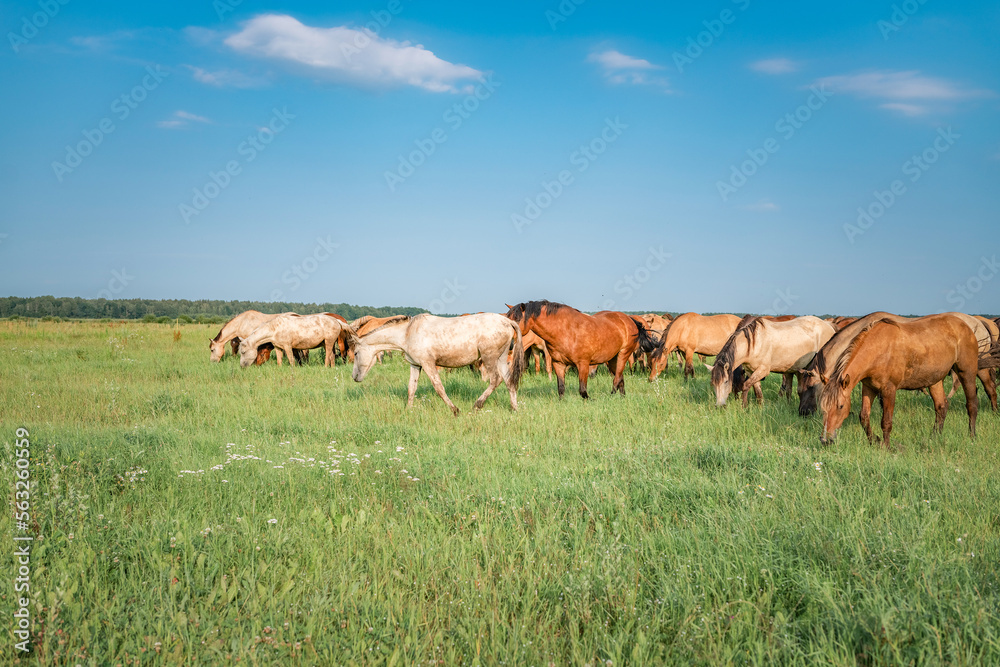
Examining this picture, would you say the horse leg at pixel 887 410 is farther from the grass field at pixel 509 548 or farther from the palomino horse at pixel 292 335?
the palomino horse at pixel 292 335

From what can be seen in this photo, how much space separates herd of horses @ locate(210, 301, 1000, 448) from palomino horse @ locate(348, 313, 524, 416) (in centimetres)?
2

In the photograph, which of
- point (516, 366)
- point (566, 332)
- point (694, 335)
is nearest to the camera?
point (516, 366)

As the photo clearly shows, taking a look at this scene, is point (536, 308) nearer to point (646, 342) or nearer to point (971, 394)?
point (646, 342)

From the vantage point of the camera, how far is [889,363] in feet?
23.2

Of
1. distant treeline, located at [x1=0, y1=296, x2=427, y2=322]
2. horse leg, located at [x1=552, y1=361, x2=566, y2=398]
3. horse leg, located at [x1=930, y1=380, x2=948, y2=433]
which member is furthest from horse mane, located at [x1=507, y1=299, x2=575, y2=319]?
distant treeline, located at [x1=0, y1=296, x2=427, y2=322]

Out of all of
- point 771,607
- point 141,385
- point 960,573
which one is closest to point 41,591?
point 771,607

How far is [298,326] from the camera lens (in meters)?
17.9

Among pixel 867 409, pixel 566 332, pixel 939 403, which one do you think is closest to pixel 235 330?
pixel 566 332

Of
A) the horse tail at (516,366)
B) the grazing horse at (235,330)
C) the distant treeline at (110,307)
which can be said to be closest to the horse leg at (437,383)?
the horse tail at (516,366)

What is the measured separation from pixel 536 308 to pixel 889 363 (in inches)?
240

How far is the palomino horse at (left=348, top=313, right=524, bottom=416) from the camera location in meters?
10.0

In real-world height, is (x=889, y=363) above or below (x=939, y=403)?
above

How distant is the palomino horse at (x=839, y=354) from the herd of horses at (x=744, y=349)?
0.02 meters

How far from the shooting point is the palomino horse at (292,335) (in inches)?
666
